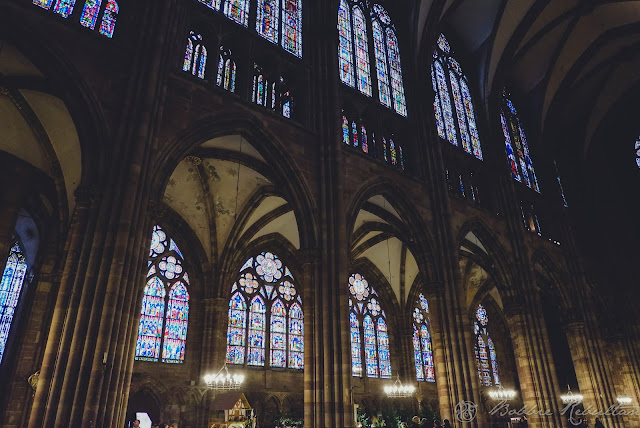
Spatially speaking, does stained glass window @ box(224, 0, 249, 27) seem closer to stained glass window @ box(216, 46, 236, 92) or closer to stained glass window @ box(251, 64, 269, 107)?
stained glass window @ box(216, 46, 236, 92)

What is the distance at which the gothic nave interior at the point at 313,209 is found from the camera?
31.0ft

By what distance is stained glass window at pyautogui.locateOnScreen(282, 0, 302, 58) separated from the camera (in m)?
15.0

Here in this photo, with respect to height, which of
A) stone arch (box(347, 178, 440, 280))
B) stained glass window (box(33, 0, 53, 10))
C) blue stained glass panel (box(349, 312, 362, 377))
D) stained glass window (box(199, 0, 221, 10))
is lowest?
blue stained glass panel (box(349, 312, 362, 377))

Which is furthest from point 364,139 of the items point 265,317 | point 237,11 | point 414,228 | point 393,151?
point 265,317

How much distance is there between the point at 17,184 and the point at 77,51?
5.71 metres

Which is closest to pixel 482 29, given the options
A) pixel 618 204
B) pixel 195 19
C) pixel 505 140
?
pixel 505 140

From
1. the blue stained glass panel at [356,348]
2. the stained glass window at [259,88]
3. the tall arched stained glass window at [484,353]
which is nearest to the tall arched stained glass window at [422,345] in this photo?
the blue stained glass panel at [356,348]

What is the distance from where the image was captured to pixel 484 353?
25.5m

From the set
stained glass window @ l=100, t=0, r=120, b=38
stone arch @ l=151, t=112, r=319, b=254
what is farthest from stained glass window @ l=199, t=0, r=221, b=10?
stone arch @ l=151, t=112, r=319, b=254

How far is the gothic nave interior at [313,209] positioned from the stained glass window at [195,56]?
71 millimetres

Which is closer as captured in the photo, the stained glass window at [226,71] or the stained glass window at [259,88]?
the stained glass window at [226,71]

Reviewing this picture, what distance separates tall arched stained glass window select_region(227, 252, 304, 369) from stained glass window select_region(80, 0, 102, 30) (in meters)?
10.7

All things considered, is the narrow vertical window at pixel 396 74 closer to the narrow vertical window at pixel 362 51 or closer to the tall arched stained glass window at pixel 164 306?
the narrow vertical window at pixel 362 51

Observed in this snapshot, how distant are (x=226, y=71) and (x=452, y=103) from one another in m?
11.4
